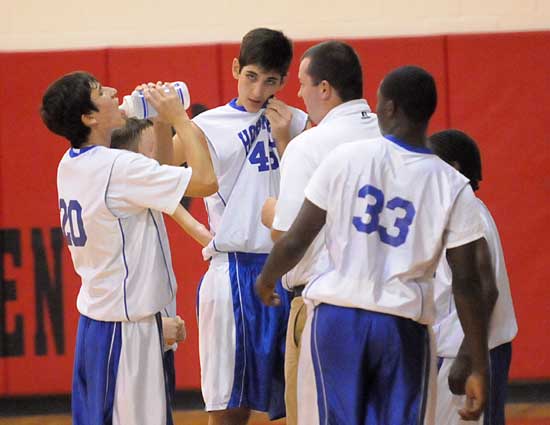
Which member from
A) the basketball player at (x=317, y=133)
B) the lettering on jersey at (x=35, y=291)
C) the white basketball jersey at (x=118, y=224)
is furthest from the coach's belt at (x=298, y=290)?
the lettering on jersey at (x=35, y=291)

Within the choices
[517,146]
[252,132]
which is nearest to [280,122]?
[252,132]

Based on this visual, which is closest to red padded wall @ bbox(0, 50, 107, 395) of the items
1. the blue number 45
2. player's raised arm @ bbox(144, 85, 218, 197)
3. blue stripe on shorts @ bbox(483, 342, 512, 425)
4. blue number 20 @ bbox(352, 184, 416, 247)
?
the blue number 45

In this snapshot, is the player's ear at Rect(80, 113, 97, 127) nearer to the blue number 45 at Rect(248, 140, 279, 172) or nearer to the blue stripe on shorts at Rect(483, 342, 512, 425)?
the blue number 45 at Rect(248, 140, 279, 172)

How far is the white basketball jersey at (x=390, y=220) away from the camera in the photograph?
3.03 meters

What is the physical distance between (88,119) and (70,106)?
0.26 ft

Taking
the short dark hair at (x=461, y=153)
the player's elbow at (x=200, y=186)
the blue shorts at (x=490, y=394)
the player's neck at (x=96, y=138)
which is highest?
the player's neck at (x=96, y=138)

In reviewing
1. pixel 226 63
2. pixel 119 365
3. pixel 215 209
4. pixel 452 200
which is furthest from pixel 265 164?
pixel 226 63

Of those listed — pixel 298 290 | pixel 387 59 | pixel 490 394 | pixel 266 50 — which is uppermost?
pixel 387 59

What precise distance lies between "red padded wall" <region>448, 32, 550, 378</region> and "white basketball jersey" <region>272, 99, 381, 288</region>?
9.68ft

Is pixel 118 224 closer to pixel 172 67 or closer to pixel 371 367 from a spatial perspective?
pixel 371 367

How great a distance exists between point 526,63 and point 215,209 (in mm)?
2895

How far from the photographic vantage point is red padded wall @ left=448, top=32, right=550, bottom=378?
6.46m

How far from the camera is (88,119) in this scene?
3.75m

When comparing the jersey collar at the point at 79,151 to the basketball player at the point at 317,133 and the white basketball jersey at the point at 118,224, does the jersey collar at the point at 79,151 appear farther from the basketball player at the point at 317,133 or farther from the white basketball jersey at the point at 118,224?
the basketball player at the point at 317,133
